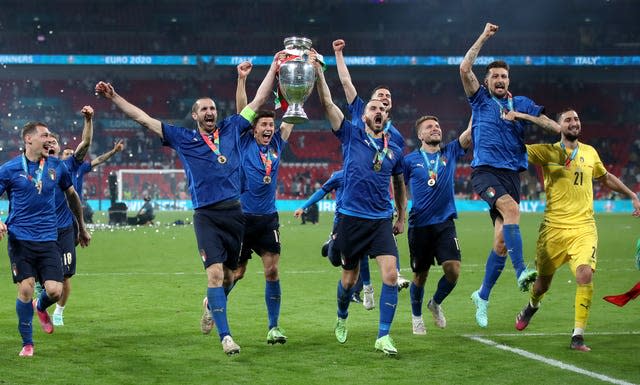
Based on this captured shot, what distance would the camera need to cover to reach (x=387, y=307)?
8602 mm

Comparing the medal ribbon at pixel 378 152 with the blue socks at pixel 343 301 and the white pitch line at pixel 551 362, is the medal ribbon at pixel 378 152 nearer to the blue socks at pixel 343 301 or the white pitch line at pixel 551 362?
the blue socks at pixel 343 301

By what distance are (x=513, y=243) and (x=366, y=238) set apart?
72.1 inches

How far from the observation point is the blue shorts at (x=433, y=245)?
982 cm

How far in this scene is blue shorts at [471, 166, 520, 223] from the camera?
9.77 metres

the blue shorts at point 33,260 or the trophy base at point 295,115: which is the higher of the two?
the trophy base at point 295,115

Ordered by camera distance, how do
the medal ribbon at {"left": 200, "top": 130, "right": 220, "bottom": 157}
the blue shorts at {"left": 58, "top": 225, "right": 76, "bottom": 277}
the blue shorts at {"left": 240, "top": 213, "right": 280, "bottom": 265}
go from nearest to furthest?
the medal ribbon at {"left": 200, "top": 130, "right": 220, "bottom": 157}, the blue shorts at {"left": 240, "top": 213, "right": 280, "bottom": 265}, the blue shorts at {"left": 58, "top": 225, "right": 76, "bottom": 277}

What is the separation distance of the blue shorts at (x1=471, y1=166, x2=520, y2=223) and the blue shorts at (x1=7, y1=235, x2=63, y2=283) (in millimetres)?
4345

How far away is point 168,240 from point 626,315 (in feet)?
54.2

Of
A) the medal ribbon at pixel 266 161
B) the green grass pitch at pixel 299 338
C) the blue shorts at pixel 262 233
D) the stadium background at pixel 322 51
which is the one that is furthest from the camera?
the stadium background at pixel 322 51

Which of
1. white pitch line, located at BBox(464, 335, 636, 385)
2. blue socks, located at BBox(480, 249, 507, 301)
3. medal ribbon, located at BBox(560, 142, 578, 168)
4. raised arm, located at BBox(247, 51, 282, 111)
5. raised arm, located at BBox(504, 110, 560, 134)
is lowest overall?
white pitch line, located at BBox(464, 335, 636, 385)

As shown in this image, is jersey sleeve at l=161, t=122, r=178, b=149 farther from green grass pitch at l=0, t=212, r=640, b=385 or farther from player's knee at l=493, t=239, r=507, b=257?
player's knee at l=493, t=239, r=507, b=257

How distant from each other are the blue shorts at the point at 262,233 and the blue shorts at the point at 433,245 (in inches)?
58.9

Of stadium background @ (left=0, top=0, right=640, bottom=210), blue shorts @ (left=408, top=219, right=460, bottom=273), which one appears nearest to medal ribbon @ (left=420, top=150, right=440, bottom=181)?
blue shorts @ (left=408, top=219, right=460, bottom=273)

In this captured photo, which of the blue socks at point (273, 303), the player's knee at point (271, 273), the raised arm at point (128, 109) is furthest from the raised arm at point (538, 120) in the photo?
the raised arm at point (128, 109)
